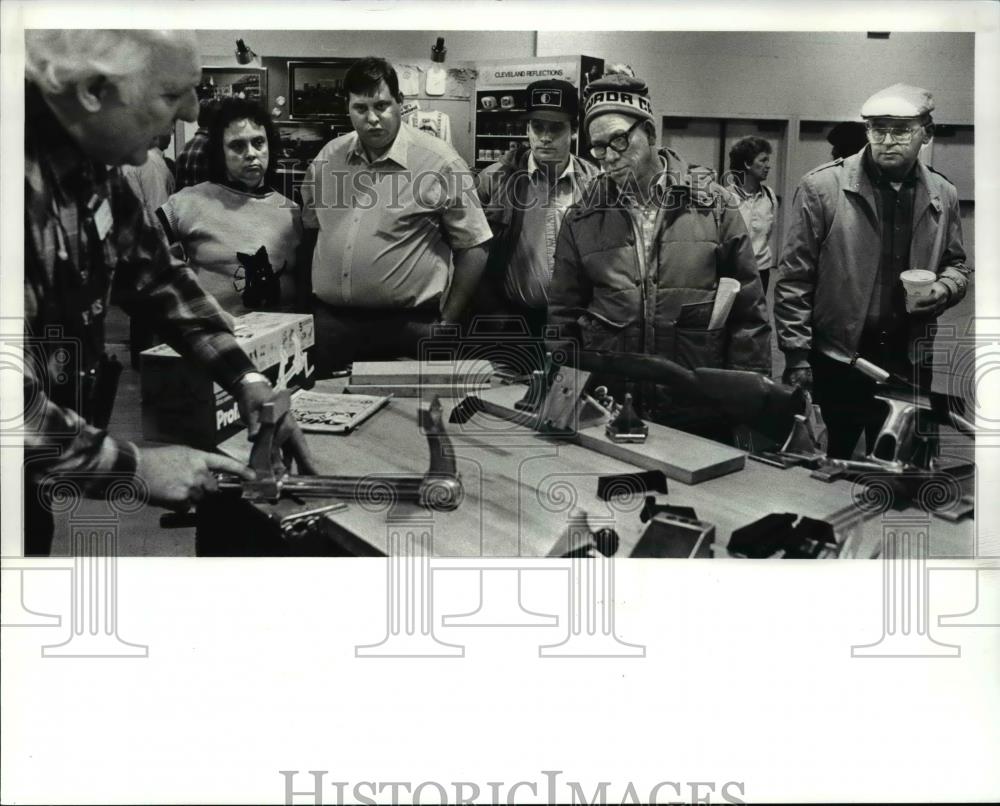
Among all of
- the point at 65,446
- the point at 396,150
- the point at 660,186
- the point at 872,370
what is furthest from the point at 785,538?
the point at 65,446

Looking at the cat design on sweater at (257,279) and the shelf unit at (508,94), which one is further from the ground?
the shelf unit at (508,94)

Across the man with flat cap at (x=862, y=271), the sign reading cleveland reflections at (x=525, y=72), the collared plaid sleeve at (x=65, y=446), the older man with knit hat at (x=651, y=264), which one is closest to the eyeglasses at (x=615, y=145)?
the older man with knit hat at (x=651, y=264)

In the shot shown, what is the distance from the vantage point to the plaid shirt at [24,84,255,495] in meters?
2.49

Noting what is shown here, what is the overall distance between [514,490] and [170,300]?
0.95 metres

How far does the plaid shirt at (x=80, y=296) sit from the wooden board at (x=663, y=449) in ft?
2.07

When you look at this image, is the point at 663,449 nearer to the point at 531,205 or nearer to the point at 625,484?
the point at 625,484

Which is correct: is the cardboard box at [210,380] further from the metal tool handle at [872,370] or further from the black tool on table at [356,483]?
the metal tool handle at [872,370]

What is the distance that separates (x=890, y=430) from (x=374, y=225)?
135 cm

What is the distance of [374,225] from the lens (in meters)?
2.60

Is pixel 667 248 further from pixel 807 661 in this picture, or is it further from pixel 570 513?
pixel 807 661

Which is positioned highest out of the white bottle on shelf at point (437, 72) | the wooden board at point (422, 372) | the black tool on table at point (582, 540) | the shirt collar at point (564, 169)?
the white bottle on shelf at point (437, 72)

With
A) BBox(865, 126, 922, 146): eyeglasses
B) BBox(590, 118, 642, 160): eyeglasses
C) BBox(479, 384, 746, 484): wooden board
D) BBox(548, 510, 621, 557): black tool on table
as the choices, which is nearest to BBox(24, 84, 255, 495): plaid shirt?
BBox(479, 384, 746, 484): wooden board

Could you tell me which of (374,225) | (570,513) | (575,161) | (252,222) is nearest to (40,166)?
(252,222)

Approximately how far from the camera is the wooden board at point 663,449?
8.31 feet
